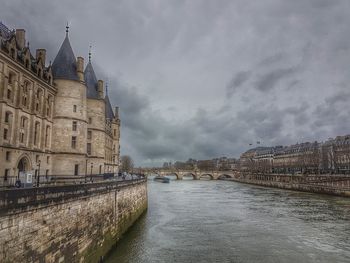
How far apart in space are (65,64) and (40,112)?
620cm

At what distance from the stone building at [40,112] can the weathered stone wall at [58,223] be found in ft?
23.6

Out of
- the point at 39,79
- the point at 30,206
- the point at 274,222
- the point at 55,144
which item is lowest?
the point at 274,222

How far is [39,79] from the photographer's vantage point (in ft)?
96.0

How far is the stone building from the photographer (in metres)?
25.2

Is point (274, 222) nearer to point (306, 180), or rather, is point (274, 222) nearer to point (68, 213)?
point (68, 213)

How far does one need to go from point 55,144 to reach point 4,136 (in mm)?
6511

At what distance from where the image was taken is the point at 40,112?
98.0 ft

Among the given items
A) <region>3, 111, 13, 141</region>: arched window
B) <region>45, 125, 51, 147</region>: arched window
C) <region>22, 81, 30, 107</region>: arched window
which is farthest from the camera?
<region>45, 125, 51, 147</region>: arched window

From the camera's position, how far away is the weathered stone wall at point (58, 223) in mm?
10148

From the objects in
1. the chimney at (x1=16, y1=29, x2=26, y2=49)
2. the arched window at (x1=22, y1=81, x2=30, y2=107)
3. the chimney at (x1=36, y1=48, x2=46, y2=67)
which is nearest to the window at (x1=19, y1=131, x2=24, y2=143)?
the arched window at (x1=22, y1=81, x2=30, y2=107)

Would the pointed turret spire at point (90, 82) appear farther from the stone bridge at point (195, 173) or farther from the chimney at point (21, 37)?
the stone bridge at point (195, 173)

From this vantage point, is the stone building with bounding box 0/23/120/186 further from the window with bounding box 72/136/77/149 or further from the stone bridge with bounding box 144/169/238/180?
the stone bridge with bounding box 144/169/238/180

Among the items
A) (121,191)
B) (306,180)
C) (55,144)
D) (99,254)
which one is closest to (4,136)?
(55,144)

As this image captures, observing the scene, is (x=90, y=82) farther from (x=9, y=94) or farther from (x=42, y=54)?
(x=9, y=94)
